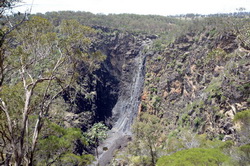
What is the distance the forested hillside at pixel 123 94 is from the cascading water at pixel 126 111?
0.35 metres

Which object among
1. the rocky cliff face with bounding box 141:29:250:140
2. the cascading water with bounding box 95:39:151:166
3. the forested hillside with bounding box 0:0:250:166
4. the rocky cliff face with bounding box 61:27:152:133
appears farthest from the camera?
the rocky cliff face with bounding box 61:27:152:133

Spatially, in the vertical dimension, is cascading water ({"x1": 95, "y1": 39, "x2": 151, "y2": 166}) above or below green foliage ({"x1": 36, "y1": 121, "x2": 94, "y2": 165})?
below

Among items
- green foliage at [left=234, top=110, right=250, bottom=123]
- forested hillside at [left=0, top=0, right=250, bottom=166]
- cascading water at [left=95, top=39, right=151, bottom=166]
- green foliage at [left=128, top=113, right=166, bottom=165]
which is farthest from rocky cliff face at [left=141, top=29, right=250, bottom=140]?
green foliage at [left=128, top=113, right=166, bottom=165]

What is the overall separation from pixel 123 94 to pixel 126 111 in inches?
285

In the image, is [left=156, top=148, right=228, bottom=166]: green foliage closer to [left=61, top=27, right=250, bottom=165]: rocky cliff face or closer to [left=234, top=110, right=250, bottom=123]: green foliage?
[left=234, top=110, right=250, bottom=123]: green foliage

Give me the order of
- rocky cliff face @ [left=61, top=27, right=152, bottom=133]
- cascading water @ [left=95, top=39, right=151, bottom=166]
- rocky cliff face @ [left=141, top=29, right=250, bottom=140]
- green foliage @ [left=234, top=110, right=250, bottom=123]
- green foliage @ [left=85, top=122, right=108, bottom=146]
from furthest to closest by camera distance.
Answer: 1. rocky cliff face @ [left=61, top=27, right=152, bottom=133]
2. cascading water @ [left=95, top=39, right=151, bottom=166]
3. rocky cliff face @ [left=141, top=29, right=250, bottom=140]
4. green foliage @ [left=85, top=122, right=108, bottom=146]
5. green foliage @ [left=234, top=110, right=250, bottom=123]

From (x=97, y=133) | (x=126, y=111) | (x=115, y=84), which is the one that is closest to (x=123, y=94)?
(x=115, y=84)

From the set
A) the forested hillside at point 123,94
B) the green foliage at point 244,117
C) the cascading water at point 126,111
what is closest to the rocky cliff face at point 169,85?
the cascading water at point 126,111

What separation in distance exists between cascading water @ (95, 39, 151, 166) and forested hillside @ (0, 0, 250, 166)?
0.35m

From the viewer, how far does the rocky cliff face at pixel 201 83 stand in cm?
3012

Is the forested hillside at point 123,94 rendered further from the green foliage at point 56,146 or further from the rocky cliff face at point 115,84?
the rocky cliff face at point 115,84

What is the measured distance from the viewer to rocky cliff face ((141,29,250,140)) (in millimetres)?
30125

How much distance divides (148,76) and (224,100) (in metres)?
30.4

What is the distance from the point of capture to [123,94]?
6688 cm
